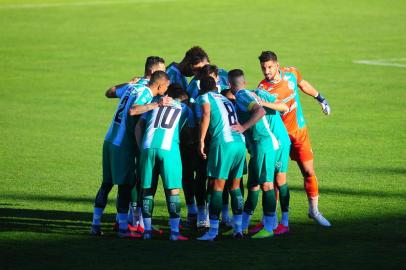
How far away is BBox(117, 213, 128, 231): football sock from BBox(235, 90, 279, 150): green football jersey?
1.66 m

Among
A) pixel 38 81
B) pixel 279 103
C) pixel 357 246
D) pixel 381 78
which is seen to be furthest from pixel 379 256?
pixel 38 81

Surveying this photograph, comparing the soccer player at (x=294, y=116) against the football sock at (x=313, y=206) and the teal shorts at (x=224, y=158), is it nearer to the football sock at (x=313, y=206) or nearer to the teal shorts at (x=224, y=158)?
the football sock at (x=313, y=206)

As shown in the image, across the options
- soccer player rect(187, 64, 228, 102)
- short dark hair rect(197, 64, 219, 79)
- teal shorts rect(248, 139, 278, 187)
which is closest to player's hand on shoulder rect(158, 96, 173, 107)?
short dark hair rect(197, 64, 219, 79)

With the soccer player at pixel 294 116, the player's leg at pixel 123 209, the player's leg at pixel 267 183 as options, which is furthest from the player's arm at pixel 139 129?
the soccer player at pixel 294 116

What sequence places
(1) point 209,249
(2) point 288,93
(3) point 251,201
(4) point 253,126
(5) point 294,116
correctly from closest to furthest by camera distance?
(1) point 209,249 → (4) point 253,126 → (3) point 251,201 → (2) point 288,93 → (5) point 294,116

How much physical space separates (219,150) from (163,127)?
66cm

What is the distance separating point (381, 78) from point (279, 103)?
516 inches

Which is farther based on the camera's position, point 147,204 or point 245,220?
point 245,220

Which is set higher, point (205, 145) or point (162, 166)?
point (205, 145)

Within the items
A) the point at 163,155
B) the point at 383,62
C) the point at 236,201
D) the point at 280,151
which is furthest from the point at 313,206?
the point at 383,62

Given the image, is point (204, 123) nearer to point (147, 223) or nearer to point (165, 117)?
point (165, 117)

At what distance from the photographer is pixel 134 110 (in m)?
11.0

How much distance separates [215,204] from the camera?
11.0 metres

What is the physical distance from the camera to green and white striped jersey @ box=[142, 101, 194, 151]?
36.0 ft
